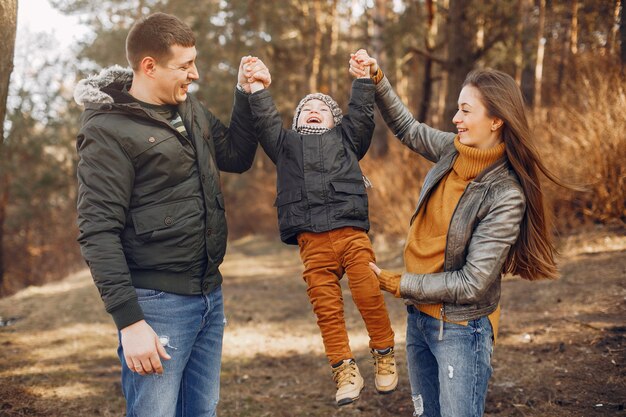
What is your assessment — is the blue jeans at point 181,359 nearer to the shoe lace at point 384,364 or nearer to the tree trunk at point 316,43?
the shoe lace at point 384,364

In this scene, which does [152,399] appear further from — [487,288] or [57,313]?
[57,313]

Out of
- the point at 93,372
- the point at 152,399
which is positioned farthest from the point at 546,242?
the point at 93,372

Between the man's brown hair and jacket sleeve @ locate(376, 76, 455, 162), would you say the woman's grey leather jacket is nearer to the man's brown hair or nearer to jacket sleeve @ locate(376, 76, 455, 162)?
jacket sleeve @ locate(376, 76, 455, 162)

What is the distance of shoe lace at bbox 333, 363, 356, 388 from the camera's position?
117 inches

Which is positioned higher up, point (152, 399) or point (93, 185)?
point (93, 185)

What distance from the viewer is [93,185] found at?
2.46 m

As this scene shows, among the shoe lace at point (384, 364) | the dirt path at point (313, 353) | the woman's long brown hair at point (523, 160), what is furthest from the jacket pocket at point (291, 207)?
the dirt path at point (313, 353)

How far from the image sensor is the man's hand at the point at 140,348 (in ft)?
7.93

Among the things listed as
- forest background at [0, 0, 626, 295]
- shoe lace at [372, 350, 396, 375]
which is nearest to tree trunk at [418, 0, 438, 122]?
forest background at [0, 0, 626, 295]

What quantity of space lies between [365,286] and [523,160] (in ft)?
3.35

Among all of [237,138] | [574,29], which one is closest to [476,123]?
[237,138]

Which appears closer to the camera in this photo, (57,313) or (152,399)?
(152,399)

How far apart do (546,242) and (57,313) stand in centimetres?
766

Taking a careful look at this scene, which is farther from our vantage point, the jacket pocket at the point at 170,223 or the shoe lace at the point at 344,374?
the shoe lace at the point at 344,374
